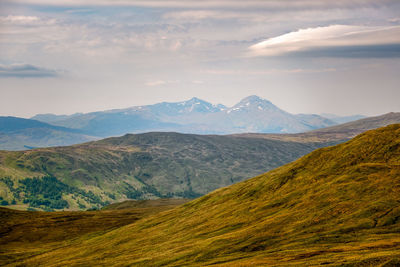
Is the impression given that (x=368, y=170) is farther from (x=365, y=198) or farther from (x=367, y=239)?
(x=367, y=239)

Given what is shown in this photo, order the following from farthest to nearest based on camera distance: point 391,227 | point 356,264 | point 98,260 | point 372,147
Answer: point 372,147
point 98,260
point 391,227
point 356,264

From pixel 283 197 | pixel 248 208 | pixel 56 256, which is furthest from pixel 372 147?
pixel 56 256

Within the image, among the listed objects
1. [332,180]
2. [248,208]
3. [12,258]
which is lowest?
[12,258]

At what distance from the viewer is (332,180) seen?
168m

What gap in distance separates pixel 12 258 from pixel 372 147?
18277 centimetres

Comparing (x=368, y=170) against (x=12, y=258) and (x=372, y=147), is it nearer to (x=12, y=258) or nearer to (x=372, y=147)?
(x=372, y=147)

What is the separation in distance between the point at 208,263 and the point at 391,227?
52969 mm

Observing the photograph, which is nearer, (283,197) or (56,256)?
(283,197)

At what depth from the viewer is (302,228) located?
128m

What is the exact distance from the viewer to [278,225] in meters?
136

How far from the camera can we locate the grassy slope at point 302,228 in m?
102

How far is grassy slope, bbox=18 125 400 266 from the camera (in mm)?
102356

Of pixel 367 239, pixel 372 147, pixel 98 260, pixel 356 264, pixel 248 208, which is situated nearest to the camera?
pixel 356 264

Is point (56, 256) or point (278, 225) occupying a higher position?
point (278, 225)
